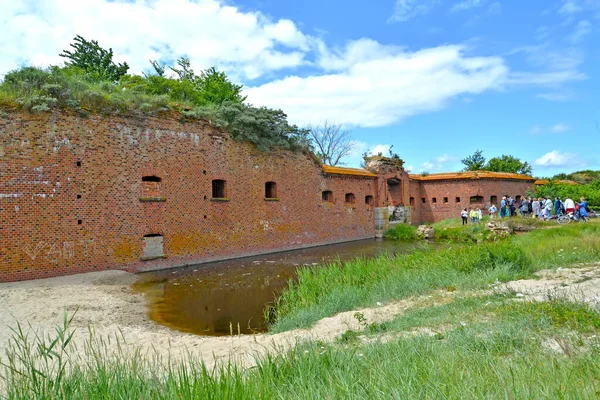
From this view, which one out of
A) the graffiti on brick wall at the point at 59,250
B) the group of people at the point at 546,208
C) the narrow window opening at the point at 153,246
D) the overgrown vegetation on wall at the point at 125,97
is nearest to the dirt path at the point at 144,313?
the graffiti on brick wall at the point at 59,250

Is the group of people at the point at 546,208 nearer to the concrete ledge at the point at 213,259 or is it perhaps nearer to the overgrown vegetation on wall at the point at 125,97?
the concrete ledge at the point at 213,259

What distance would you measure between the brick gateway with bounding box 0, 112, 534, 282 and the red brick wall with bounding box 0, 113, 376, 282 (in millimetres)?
30

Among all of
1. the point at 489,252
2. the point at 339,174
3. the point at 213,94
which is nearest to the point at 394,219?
the point at 339,174

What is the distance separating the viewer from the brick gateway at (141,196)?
390 inches

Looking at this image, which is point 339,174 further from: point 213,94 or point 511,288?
point 511,288

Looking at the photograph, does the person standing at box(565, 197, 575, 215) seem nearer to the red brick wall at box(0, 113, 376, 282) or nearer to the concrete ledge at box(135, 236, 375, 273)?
the concrete ledge at box(135, 236, 375, 273)

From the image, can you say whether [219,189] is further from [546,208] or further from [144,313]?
[546,208]

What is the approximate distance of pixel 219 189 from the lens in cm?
1484

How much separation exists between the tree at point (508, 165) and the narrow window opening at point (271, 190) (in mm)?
28531

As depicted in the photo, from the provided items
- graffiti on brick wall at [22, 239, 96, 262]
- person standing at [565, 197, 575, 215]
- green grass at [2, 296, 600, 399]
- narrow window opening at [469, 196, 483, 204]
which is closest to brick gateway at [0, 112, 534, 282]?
graffiti on brick wall at [22, 239, 96, 262]

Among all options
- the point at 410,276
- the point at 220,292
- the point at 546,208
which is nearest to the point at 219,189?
the point at 220,292

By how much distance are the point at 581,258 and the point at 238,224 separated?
1117 cm

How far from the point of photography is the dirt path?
510cm

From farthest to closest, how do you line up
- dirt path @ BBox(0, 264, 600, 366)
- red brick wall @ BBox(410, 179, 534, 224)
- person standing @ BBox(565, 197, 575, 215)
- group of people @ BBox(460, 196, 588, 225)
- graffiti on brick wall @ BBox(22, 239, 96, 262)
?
red brick wall @ BBox(410, 179, 534, 224) → group of people @ BBox(460, 196, 588, 225) → person standing @ BBox(565, 197, 575, 215) → graffiti on brick wall @ BBox(22, 239, 96, 262) → dirt path @ BBox(0, 264, 600, 366)
